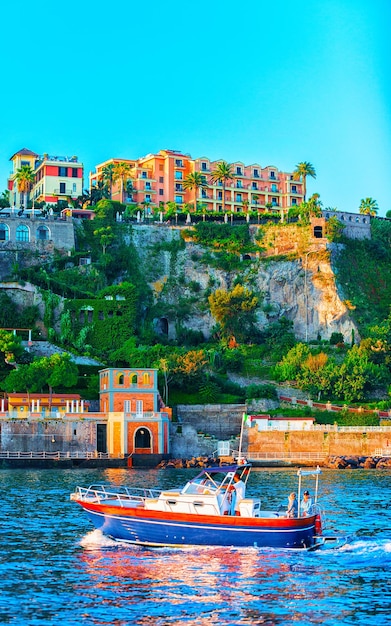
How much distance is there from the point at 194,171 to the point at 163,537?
365ft

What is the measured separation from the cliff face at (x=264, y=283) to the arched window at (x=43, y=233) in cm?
1128

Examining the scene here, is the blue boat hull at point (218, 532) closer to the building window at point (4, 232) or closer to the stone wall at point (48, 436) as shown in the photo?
the stone wall at point (48, 436)

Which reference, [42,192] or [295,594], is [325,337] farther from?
[295,594]

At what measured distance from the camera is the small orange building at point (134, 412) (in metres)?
92.5

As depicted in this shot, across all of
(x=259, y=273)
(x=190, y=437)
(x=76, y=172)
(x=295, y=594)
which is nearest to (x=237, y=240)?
(x=259, y=273)

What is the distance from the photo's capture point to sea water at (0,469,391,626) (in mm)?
31047

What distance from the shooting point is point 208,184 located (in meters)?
151

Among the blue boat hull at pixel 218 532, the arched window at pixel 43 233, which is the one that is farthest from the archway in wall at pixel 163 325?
the blue boat hull at pixel 218 532

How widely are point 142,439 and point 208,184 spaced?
214 ft

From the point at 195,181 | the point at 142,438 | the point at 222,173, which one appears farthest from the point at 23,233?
the point at 142,438

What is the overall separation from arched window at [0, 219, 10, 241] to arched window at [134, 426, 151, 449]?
41.1 metres

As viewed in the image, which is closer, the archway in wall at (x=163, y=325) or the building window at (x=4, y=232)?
the archway in wall at (x=163, y=325)

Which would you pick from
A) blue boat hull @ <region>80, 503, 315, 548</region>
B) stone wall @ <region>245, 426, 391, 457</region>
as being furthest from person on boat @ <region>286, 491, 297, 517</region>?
stone wall @ <region>245, 426, 391, 457</region>

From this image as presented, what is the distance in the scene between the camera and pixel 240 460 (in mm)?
44344
